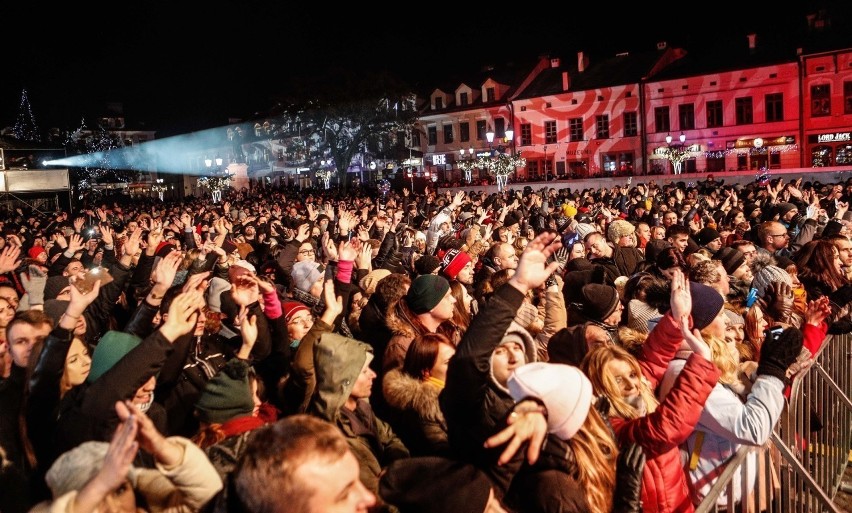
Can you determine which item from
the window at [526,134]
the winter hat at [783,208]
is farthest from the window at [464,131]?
the winter hat at [783,208]

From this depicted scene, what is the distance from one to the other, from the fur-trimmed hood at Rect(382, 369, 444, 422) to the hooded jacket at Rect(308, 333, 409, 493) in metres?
0.17

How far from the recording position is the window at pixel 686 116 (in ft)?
143

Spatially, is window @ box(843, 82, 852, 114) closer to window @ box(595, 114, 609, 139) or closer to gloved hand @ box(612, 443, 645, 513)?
window @ box(595, 114, 609, 139)

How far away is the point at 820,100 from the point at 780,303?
132 ft

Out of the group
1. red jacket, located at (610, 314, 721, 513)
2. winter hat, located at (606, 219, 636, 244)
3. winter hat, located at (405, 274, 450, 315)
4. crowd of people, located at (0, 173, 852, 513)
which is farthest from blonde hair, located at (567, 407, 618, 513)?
winter hat, located at (606, 219, 636, 244)

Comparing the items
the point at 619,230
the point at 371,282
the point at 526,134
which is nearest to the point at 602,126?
the point at 526,134

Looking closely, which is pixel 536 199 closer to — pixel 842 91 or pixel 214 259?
pixel 214 259

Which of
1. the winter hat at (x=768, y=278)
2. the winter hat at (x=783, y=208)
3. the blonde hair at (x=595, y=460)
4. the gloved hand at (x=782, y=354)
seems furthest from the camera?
the winter hat at (x=783, y=208)

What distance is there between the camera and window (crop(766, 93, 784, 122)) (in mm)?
39938

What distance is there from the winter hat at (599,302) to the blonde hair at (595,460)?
2352 millimetres

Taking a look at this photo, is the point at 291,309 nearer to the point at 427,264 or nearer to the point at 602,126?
the point at 427,264

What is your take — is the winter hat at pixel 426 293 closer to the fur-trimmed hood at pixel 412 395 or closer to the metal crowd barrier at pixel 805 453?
the fur-trimmed hood at pixel 412 395

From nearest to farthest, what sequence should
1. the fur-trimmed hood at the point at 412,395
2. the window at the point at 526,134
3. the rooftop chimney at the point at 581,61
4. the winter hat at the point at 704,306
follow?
1. the fur-trimmed hood at the point at 412,395
2. the winter hat at the point at 704,306
3. the rooftop chimney at the point at 581,61
4. the window at the point at 526,134

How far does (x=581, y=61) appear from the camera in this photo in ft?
163
